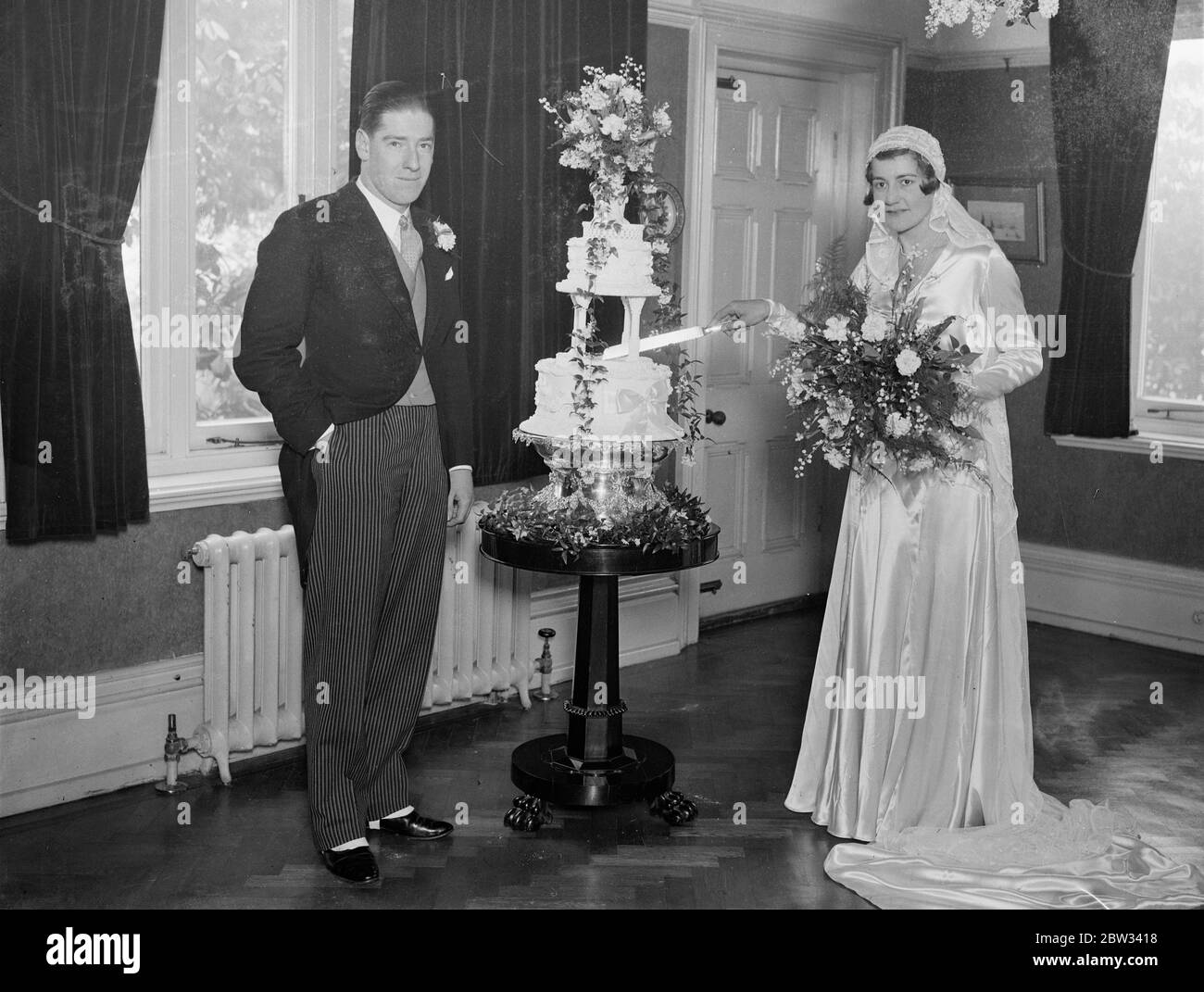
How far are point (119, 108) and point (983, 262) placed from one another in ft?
8.67

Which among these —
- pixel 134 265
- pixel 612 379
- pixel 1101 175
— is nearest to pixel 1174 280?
pixel 1101 175

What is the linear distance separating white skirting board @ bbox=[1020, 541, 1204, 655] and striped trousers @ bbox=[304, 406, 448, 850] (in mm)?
3489

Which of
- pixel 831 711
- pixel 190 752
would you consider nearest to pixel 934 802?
pixel 831 711

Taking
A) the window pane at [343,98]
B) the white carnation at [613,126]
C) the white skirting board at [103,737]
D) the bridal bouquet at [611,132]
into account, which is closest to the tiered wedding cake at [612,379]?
the bridal bouquet at [611,132]

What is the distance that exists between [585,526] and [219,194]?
1708 mm

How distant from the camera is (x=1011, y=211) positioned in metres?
7.11

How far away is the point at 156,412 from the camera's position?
4.70m

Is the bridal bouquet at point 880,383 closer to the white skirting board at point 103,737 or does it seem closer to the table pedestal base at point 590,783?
the table pedestal base at point 590,783

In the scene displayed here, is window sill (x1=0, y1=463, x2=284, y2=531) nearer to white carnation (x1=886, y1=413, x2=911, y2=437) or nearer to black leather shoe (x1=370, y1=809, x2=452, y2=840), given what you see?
black leather shoe (x1=370, y1=809, x2=452, y2=840)

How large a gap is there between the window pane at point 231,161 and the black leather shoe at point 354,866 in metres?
1.64

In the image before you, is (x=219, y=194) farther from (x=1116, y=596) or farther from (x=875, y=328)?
(x=1116, y=596)

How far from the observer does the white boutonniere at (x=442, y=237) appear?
14.1 feet
